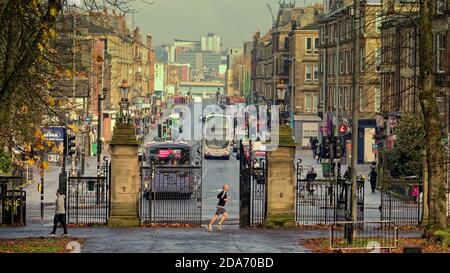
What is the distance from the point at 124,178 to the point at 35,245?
28.2ft

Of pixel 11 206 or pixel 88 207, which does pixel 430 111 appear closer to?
pixel 11 206

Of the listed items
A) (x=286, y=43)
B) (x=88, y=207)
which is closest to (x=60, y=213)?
(x=88, y=207)

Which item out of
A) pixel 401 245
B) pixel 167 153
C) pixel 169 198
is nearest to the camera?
pixel 401 245

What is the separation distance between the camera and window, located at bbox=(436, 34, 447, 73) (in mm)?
59369

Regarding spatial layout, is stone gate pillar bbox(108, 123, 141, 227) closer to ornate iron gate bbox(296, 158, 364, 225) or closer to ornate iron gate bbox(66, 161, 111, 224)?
ornate iron gate bbox(66, 161, 111, 224)

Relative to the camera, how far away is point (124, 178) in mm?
39625

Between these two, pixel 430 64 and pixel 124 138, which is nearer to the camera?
pixel 430 64

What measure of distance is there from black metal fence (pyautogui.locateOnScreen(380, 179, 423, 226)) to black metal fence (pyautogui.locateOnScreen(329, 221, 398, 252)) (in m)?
4.48

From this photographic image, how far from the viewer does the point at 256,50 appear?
643 feet

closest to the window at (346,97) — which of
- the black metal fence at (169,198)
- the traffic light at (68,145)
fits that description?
the black metal fence at (169,198)

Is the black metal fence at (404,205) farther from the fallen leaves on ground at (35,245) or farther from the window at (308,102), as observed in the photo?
the window at (308,102)

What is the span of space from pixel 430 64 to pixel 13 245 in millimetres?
13086
